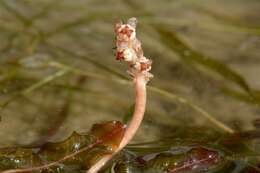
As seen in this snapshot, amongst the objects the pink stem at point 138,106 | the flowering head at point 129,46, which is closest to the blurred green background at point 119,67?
the pink stem at point 138,106

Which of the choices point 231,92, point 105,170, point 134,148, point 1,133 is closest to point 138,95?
point 105,170

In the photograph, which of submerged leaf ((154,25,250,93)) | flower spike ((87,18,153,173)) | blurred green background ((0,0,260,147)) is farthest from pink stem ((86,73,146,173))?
submerged leaf ((154,25,250,93))

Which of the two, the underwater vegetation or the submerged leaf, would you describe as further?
the submerged leaf

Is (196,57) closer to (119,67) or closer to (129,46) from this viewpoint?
(119,67)

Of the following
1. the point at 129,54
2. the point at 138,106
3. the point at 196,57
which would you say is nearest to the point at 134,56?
the point at 129,54

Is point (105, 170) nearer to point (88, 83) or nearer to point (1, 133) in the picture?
point (1, 133)

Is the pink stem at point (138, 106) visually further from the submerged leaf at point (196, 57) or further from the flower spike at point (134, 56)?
the submerged leaf at point (196, 57)

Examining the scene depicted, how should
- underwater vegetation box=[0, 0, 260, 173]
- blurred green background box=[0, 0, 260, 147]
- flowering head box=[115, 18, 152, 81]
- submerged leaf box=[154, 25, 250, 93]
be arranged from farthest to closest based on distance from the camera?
submerged leaf box=[154, 25, 250, 93] < blurred green background box=[0, 0, 260, 147] < underwater vegetation box=[0, 0, 260, 173] < flowering head box=[115, 18, 152, 81]

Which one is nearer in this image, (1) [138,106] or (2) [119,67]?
(1) [138,106]

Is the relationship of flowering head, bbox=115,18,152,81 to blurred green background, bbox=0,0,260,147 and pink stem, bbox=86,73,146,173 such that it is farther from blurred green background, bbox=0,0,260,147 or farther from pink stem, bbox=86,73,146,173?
blurred green background, bbox=0,0,260,147
